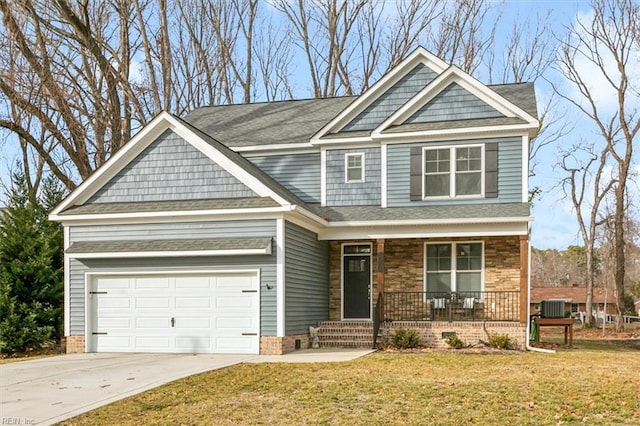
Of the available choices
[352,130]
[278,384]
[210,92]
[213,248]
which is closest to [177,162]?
[213,248]

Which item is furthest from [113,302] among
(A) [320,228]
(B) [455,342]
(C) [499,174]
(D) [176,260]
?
(C) [499,174]

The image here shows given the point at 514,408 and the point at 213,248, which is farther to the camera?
the point at 213,248

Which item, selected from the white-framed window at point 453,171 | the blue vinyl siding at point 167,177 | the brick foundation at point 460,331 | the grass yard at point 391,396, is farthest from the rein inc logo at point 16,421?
the white-framed window at point 453,171

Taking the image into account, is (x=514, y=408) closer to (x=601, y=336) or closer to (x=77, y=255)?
(x=77, y=255)

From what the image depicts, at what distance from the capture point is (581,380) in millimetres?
11219

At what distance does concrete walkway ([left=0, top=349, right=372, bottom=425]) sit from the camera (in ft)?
32.2

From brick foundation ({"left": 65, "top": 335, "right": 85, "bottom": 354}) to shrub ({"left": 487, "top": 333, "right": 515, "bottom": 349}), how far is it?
997 centimetres

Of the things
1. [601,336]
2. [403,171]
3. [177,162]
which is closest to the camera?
[177,162]

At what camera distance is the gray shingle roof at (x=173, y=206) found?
16308 millimetres

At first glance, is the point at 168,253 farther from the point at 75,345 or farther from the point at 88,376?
the point at 88,376

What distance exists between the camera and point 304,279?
1758 centimetres

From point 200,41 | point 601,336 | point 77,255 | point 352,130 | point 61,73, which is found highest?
point 200,41

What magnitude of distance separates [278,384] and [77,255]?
795cm

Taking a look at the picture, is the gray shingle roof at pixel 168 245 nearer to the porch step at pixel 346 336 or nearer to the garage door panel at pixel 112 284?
the garage door panel at pixel 112 284
